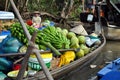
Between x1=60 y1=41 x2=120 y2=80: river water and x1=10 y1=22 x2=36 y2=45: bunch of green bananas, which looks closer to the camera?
x1=10 y1=22 x2=36 y2=45: bunch of green bananas

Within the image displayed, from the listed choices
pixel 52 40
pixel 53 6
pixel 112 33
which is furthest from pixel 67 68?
pixel 53 6

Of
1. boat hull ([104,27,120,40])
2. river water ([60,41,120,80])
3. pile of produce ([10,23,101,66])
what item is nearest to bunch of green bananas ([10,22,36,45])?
pile of produce ([10,23,101,66])

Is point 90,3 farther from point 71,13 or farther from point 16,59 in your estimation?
point 16,59

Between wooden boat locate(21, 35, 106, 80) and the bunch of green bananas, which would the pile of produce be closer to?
the bunch of green bananas

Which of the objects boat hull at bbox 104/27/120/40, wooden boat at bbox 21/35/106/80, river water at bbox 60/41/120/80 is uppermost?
wooden boat at bbox 21/35/106/80

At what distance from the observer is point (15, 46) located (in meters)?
5.35

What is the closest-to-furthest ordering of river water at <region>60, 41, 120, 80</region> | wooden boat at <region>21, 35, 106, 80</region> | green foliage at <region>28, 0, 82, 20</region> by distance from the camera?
wooden boat at <region>21, 35, 106, 80</region> → river water at <region>60, 41, 120, 80</region> → green foliage at <region>28, 0, 82, 20</region>

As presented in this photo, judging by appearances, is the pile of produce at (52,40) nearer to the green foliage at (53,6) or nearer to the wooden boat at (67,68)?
the wooden boat at (67,68)

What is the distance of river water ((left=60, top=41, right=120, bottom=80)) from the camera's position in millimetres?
6547

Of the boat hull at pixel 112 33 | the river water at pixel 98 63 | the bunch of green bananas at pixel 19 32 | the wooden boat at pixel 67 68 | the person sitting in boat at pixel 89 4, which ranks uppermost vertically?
the bunch of green bananas at pixel 19 32

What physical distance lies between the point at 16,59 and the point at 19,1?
6974 millimetres

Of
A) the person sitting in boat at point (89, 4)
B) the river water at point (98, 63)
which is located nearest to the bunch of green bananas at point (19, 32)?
the river water at point (98, 63)

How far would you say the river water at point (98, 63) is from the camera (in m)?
6.55

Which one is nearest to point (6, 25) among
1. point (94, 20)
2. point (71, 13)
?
point (94, 20)
